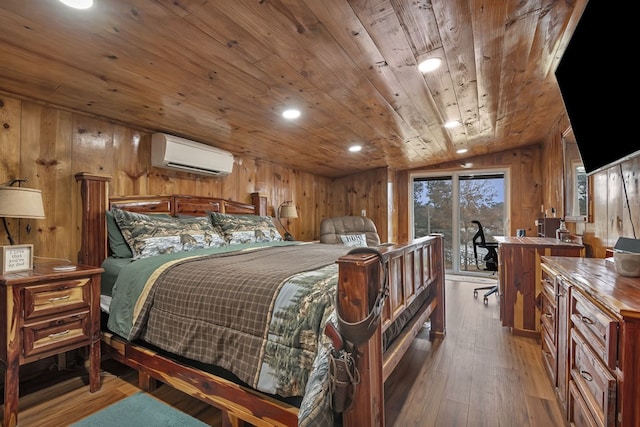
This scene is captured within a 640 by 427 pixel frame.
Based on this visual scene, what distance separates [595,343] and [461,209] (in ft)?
15.8

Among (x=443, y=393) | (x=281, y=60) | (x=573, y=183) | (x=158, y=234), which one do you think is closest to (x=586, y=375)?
(x=443, y=393)

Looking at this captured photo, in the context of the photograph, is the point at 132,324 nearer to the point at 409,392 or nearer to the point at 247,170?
the point at 409,392

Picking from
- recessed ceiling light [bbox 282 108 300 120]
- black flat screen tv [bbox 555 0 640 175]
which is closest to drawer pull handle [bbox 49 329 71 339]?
recessed ceiling light [bbox 282 108 300 120]

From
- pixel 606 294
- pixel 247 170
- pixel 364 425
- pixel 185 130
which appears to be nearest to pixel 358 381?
pixel 364 425

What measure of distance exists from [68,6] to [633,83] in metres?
2.44

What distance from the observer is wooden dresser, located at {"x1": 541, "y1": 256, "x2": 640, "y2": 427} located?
0.91 m

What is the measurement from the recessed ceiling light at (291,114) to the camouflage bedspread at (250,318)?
140cm

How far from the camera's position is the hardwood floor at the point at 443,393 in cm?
167

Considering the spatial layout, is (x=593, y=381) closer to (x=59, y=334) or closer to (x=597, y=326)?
(x=597, y=326)

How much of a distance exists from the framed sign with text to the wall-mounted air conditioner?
1285mm

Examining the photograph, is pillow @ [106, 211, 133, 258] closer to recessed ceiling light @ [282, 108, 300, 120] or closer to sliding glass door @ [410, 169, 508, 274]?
recessed ceiling light @ [282, 108, 300, 120]

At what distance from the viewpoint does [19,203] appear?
5.95 ft

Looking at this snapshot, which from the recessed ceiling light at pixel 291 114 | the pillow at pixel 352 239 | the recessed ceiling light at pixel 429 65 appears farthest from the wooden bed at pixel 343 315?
the pillow at pixel 352 239

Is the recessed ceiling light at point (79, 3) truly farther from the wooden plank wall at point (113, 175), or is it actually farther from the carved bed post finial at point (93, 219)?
the carved bed post finial at point (93, 219)
